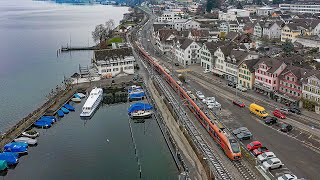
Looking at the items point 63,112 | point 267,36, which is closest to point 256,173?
point 63,112

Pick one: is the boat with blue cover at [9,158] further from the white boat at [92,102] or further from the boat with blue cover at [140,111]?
the boat with blue cover at [140,111]

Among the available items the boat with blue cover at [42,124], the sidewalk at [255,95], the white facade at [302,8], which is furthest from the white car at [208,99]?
the white facade at [302,8]

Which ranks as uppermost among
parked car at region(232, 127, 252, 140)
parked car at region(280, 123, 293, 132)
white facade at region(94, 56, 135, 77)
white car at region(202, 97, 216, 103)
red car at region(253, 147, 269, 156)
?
white facade at region(94, 56, 135, 77)


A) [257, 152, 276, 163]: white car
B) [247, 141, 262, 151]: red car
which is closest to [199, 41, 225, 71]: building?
[247, 141, 262, 151]: red car

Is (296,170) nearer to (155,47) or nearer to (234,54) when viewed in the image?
(234,54)

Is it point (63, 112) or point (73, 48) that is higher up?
point (73, 48)

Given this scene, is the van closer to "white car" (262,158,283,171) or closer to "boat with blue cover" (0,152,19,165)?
"white car" (262,158,283,171)
